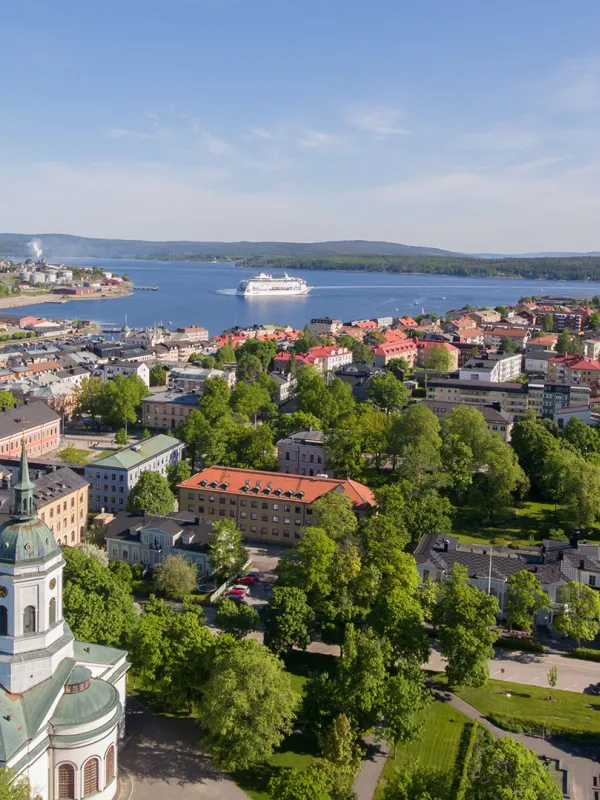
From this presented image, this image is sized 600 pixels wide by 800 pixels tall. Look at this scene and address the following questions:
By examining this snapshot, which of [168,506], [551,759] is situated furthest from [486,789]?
[168,506]

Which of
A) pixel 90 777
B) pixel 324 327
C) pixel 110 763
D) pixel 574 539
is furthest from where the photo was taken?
pixel 324 327

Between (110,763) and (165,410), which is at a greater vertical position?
(165,410)

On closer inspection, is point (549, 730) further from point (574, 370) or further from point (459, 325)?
point (459, 325)

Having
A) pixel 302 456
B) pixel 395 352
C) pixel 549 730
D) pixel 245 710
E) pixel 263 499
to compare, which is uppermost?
pixel 395 352

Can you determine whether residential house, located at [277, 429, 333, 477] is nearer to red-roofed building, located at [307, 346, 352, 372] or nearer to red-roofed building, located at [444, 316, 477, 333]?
red-roofed building, located at [307, 346, 352, 372]

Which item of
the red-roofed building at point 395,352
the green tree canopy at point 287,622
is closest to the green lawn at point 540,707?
the green tree canopy at point 287,622

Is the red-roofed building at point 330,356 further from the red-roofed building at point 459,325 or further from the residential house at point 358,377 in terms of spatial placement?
the red-roofed building at point 459,325

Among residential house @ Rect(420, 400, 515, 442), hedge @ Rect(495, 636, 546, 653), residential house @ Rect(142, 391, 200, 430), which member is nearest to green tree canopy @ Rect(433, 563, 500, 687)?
hedge @ Rect(495, 636, 546, 653)

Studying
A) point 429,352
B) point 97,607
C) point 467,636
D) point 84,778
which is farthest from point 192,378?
point 84,778
